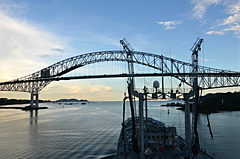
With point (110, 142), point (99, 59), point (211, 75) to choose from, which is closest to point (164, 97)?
point (110, 142)

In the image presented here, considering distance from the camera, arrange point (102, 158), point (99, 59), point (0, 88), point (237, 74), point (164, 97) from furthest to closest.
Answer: point (0, 88) → point (99, 59) → point (237, 74) → point (102, 158) → point (164, 97)

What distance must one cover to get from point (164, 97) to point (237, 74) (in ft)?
298

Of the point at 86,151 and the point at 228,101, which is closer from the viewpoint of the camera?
the point at 86,151

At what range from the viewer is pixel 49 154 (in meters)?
33.7

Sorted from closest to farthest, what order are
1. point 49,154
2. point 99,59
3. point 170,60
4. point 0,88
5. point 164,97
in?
point 164,97, point 49,154, point 170,60, point 99,59, point 0,88

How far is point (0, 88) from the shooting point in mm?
159000

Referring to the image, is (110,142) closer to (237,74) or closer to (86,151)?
(86,151)

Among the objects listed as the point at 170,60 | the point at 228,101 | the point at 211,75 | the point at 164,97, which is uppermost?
the point at 170,60

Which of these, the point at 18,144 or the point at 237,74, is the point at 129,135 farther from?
the point at 237,74

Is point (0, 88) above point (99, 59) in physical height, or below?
below

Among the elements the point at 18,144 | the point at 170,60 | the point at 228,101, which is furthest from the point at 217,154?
the point at 228,101

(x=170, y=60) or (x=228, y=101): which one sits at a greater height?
(x=170, y=60)

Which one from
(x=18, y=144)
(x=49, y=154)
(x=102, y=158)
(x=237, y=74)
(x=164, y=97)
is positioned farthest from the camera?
(x=237, y=74)

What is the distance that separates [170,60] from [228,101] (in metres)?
96.3
